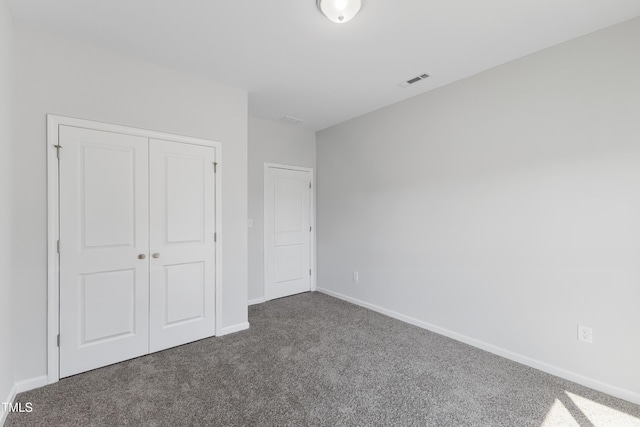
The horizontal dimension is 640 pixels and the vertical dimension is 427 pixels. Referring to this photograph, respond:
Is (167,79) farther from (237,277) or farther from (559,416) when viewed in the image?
(559,416)

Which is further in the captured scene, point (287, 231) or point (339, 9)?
point (287, 231)

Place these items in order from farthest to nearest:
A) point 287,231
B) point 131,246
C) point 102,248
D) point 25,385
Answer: point 287,231, point 131,246, point 102,248, point 25,385

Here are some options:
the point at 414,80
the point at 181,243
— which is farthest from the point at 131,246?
the point at 414,80

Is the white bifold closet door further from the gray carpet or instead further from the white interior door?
the white interior door

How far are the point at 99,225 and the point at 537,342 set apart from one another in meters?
3.72

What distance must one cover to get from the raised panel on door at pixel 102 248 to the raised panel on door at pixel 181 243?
91 mm

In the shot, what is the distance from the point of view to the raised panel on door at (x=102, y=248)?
213cm

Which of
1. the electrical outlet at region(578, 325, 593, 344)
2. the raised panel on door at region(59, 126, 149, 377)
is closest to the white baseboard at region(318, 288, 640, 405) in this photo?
the electrical outlet at region(578, 325, 593, 344)

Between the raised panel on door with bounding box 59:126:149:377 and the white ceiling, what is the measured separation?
0.78 meters

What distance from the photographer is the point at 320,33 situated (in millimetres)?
2088

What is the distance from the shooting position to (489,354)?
2.53m

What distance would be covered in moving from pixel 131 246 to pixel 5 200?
0.82 meters

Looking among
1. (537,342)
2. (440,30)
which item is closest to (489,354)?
(537,342)

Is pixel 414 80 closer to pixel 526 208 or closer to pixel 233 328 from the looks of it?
pixel 526 208
